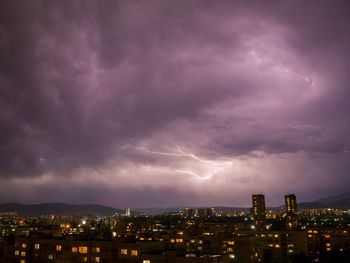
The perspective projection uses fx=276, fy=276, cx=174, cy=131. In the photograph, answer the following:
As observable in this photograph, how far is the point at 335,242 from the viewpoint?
81750mm

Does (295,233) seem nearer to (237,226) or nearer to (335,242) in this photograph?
(335,242)

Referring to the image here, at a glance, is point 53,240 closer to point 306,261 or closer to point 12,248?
point 12,248

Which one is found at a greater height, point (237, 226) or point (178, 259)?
point (178, 259)

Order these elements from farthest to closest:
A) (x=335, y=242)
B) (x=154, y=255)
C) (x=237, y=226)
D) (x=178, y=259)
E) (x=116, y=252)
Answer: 1. (x=237, y=226)
2. (x=335, y=242)
3. (x=116, y=252)
4. (x=154, y=255)
5. (x=178, y=259)

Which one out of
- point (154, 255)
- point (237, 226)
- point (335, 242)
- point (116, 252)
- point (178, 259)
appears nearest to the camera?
point (178, 259)

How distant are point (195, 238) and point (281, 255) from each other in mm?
23369

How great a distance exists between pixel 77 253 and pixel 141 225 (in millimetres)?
101556

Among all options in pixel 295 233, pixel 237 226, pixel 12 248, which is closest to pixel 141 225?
pixel 237 226

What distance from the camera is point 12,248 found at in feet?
162

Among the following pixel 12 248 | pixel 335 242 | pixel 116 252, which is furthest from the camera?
pixel 335 242

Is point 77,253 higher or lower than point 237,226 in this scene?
higher

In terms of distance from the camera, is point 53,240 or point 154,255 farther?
point 53,240

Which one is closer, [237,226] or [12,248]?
[12,248]

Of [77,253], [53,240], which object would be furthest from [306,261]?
[53,240]
